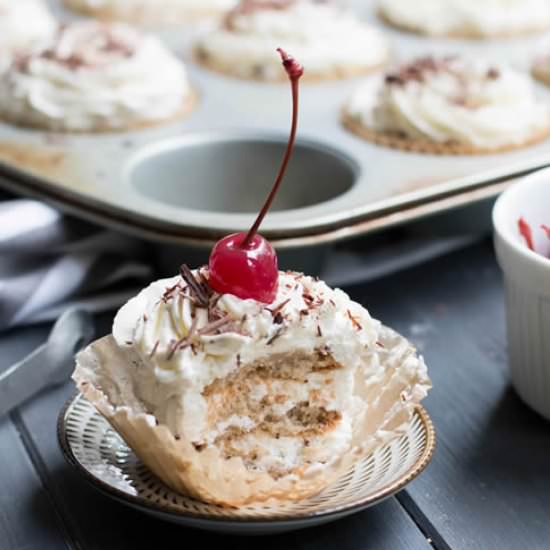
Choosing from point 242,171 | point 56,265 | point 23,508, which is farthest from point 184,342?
point 242,171

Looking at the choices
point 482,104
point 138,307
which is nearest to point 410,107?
point 482,104

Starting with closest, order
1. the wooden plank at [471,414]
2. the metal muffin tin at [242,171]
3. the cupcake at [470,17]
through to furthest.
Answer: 1. the wooden plank at [471,414]
2. the metal muffin tin at [242,171]
3. the cupcake at [470,17]

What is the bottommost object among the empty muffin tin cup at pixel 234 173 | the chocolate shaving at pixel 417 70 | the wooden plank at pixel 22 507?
the empty muffin tin cup at pixel 234 173

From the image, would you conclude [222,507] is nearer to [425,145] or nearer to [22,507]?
[22,507]

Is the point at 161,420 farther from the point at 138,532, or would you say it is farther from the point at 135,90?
the point at 135,90

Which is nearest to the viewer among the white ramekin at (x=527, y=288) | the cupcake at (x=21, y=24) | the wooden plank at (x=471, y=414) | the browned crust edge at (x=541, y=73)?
the wooden plank at (x=471, y=414)

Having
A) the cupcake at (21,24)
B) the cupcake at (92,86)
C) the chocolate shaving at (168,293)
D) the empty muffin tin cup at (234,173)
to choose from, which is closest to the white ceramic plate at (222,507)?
the chocolate shaving at (168,293)

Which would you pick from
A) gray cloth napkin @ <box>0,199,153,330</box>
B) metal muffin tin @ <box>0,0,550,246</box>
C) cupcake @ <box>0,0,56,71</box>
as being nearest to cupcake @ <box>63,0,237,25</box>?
cupcake @ <box>0,0,56,71</box>

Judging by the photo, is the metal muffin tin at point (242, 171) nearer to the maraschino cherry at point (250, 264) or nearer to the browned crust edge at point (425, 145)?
the browned crust edge at point (425, 145)
